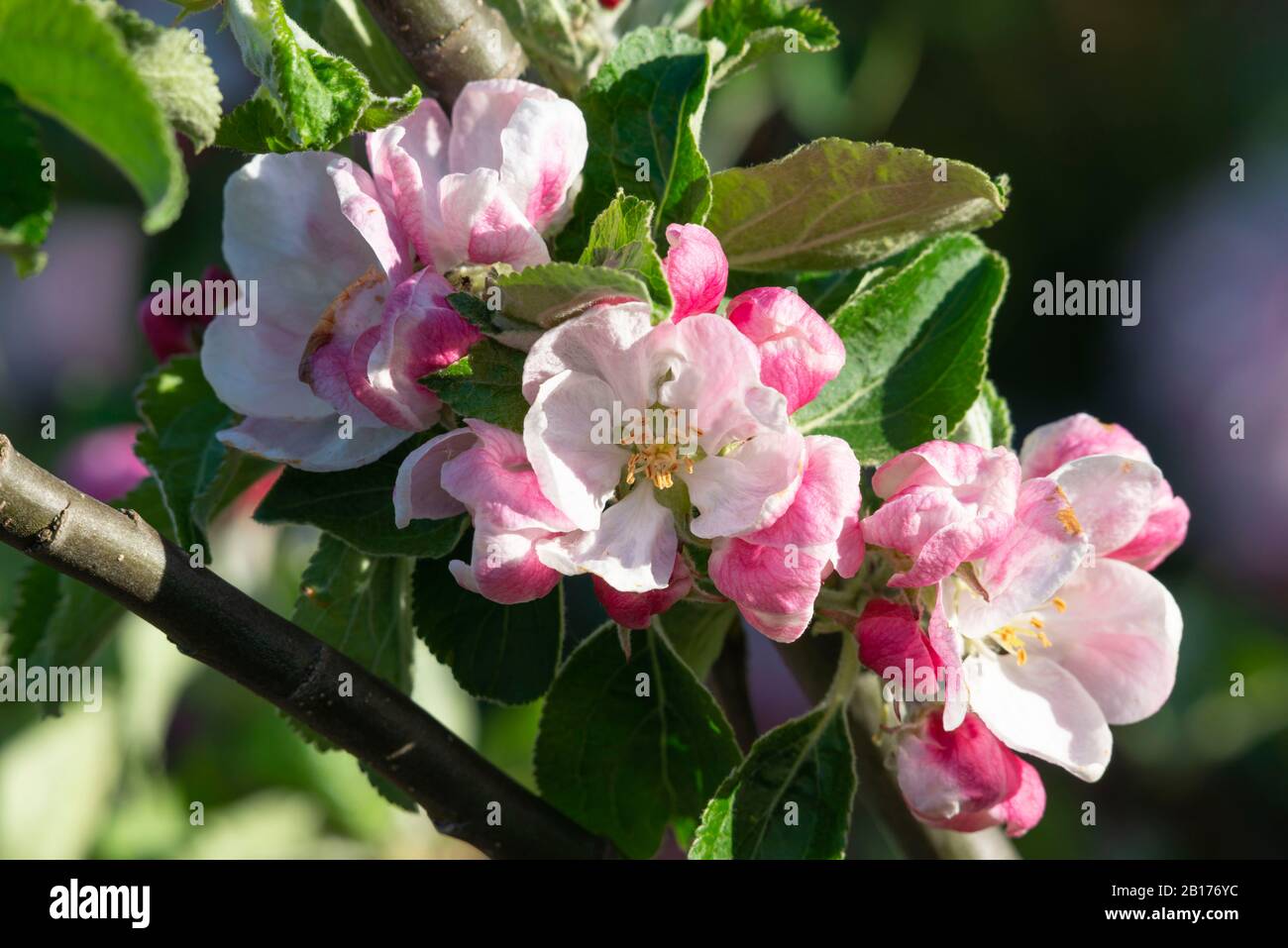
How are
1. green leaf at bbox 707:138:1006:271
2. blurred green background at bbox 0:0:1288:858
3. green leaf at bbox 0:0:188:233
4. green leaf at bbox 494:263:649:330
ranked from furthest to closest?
blurred green background at bbox 0:0:1288:858
green leaf at bbox 707:138:1006:271
green leaf at bbox 494:263:649:330
green leaf at bbox 0:0:188:233

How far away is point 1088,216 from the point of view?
6.73 feet

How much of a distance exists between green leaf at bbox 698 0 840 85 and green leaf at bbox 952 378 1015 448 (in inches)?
7.2

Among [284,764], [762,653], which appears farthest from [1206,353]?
[284,764]

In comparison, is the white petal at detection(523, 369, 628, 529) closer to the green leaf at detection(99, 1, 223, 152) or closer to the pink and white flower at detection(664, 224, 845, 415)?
the pink and white flower at detection(664, 224, 845, 415)

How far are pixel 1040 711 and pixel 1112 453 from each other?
4.6 inches

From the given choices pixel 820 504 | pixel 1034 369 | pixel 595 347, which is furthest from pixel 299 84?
pixel 1034 369

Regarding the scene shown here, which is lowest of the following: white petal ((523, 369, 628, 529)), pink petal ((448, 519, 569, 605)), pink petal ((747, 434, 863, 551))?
pink petal ((448, 519, 569, 605))

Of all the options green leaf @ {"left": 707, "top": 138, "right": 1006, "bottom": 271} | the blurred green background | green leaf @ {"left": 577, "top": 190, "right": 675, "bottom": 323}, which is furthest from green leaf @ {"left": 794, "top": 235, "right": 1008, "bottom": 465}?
the blurred green background

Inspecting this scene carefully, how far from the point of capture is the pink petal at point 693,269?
0.53m

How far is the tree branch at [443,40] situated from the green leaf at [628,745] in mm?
273

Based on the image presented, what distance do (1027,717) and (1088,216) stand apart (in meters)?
1.60

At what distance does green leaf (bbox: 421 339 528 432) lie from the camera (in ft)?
1.74

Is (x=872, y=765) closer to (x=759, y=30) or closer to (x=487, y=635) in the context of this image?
(x=487, y=635)
